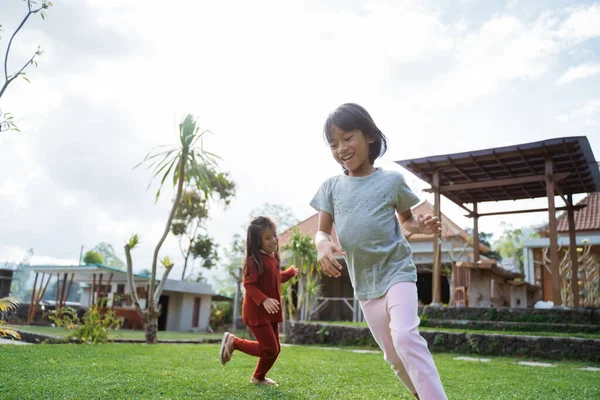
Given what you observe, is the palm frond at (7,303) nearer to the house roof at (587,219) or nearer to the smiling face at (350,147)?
the smiling face at (350,147)

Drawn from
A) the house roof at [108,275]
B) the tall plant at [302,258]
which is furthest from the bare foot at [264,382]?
the house roof at [108,275]

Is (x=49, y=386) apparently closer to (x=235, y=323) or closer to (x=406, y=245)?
(x=406, y=245)

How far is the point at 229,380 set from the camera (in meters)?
3.49

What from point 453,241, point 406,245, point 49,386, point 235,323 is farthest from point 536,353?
point 235,323

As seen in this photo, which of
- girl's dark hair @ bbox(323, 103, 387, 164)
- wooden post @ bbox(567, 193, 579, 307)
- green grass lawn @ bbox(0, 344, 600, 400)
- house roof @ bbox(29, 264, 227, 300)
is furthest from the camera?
house roof @ bbox(29, 264, 227, 300)

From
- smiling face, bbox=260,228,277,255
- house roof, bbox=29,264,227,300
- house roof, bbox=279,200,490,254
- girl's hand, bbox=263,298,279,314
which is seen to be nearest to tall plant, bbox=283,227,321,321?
house roof, bbox=279,200,490,254

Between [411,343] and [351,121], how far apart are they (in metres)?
1.08

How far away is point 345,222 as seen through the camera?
2.30 metres

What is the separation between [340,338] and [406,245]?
23.2ft

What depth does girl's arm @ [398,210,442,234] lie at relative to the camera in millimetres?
2188

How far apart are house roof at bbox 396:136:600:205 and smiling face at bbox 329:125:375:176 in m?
8.05

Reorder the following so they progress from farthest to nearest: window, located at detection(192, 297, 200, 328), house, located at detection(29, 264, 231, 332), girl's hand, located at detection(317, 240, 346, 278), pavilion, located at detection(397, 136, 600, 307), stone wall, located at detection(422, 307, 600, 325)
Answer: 1. window, located at detection(192, 297, 200, 328)
2. house, located at detection(29, 264, 231, 332)
3. pavilion, located at detection(397, 136, 600, 307)
4. stone wall, located at detection(422, 307, 600, 325)
5. girl's hand, located at detection(317, 240, 346, 278)

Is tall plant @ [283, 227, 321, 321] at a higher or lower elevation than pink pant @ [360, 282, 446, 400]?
higher

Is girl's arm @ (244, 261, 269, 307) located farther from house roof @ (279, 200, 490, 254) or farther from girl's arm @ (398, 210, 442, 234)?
house roof @ (279, 200, 490, 254)
